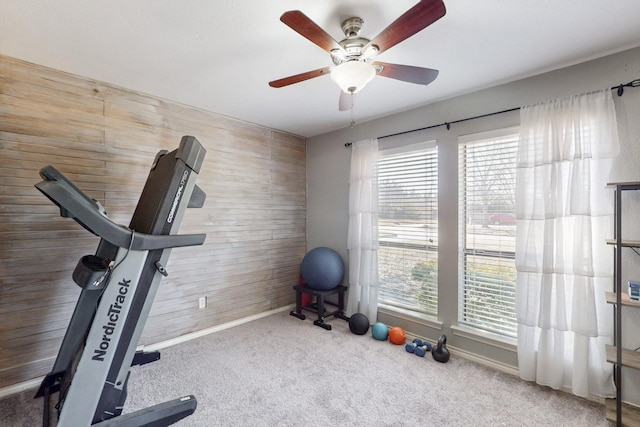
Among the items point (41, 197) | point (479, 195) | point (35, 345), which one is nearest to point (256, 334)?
point (35, 345)

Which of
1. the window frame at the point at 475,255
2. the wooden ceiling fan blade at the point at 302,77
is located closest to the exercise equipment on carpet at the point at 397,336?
the window frame at the point at 475,255

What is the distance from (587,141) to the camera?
6.79 feet

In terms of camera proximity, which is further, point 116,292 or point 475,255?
point 475,255

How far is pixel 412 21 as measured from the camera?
4.34 ft

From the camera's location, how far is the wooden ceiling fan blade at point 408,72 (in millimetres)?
1725

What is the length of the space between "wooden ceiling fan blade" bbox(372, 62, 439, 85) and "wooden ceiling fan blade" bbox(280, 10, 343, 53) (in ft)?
1.04

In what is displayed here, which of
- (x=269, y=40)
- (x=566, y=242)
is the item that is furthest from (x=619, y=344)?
(x=269, y=40)

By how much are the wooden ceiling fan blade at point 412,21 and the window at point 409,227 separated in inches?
65.3

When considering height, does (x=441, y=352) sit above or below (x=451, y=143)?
below

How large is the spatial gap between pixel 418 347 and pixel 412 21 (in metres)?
2.62

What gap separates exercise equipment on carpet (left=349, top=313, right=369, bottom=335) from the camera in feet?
10.3

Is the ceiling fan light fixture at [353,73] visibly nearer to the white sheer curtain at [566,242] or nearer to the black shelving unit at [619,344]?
the white sheer curtain at [566,242]

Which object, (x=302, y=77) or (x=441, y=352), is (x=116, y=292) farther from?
(x=441, y=352)

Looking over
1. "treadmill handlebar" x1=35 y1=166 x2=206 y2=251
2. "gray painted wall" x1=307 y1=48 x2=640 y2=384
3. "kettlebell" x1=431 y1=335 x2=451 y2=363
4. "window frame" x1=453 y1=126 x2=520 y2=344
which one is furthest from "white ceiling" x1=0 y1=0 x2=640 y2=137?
"kettlebell" x1=431 y1=335 x2=451 y2=363
